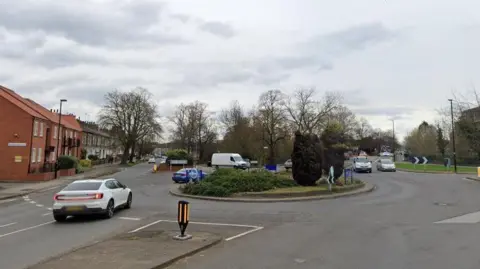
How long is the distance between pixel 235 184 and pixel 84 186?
9.26 m

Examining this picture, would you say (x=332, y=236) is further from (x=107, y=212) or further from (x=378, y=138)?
(x=378, y=138)

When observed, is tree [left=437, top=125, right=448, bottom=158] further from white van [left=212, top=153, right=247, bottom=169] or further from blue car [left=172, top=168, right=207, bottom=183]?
blue car [left=172, top=168, right=207, bottom=183]

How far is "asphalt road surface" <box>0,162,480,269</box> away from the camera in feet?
26.0

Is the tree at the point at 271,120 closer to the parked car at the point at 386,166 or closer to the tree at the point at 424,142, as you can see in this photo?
the parked car at the point at 386,166

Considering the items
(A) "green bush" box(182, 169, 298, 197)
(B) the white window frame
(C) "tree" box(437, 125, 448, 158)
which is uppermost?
(C) "tree" box(437, 125, 448, 158)

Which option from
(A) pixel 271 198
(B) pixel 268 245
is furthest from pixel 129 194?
(B) pixel 268 245

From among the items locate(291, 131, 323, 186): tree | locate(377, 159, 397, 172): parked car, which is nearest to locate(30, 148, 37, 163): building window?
locate(291, 131, 323, 186): tree

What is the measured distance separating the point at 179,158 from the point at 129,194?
43.5m

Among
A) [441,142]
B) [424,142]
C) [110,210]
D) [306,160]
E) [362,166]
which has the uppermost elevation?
[424,142]

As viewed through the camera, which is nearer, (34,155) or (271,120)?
(34,155)

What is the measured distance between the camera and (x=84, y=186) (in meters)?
14.6

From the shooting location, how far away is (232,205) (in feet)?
61.0

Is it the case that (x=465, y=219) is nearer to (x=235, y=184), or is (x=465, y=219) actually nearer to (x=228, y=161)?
(x=235, y=184)

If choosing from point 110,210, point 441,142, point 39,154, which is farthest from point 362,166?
point 441,142
